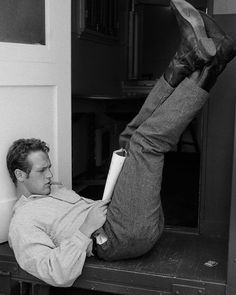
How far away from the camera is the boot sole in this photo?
67.6 inches

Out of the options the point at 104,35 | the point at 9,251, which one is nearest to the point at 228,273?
the point at 9,251

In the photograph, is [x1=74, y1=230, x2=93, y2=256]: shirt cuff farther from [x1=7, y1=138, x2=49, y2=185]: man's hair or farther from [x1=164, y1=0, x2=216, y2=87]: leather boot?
[x1=164, y1=0, x2=216, y2=87]: leather boot

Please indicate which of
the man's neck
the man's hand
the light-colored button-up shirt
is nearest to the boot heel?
the man's hand

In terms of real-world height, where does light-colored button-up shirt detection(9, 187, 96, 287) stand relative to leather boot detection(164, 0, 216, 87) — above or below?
Answer: below

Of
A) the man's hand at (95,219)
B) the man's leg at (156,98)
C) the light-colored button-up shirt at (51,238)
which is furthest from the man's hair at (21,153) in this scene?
the man's leg at (156,98)

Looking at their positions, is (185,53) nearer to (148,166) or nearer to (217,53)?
(217,53)

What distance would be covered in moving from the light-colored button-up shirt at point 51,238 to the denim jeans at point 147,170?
15 cm

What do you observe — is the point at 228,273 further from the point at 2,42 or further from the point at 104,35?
the point at 104,35

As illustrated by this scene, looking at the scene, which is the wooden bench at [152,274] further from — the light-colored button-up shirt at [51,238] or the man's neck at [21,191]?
the man's neck at [21,191]

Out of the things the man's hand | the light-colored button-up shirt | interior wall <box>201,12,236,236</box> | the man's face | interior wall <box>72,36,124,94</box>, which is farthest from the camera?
interior wall <box>72,36,124,94</box>

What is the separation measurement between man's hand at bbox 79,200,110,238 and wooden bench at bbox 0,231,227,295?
172mm

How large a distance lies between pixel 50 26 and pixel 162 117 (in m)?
0.87

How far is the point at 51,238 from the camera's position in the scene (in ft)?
5.98

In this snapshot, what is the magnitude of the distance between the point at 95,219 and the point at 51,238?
203mm
